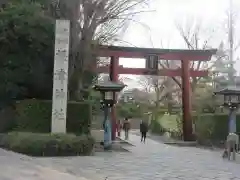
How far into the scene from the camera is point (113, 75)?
86.8ft

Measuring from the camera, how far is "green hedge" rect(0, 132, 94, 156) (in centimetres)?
1577

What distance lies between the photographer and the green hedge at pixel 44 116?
18188 mm

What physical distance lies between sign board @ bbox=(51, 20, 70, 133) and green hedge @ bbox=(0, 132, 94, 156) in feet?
2.71

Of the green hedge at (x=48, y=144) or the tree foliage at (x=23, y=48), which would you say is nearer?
the green hedge at (x=48, y=144)

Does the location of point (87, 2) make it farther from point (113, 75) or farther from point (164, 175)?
point (164, 175)

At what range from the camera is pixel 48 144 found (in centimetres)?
1582

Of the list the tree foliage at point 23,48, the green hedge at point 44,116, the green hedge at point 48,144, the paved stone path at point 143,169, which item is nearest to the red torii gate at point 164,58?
the tree foliage at point 23,48

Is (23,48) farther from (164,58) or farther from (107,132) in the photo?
(164,58)

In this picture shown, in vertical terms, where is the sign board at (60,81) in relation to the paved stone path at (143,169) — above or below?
above

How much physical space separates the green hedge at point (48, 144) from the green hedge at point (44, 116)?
1568 millimetres

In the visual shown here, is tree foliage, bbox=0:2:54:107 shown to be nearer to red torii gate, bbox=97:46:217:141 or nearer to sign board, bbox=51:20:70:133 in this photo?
sign board, bbox=51:20:70:133

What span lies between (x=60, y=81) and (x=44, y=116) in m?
2.09

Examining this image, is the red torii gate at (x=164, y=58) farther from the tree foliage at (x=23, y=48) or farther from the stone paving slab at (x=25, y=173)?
the stone paving slab at (x=25, y=173)

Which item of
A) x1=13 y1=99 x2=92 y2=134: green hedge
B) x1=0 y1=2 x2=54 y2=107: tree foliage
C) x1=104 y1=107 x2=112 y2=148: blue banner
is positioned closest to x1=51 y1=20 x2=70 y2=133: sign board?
x1=13 y1=99 x2=92 y2=134: green hedge
